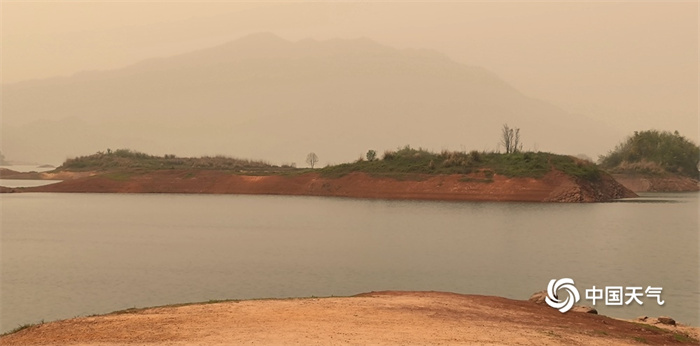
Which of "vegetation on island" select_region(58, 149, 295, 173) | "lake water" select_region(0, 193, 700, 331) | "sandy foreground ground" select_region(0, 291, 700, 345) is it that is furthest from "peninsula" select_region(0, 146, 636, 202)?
"sandy foreground ground" select_region(0, 291, 700, 345)

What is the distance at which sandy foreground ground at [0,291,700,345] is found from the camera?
16.1 m

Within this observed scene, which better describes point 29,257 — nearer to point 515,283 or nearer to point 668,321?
point 515,283

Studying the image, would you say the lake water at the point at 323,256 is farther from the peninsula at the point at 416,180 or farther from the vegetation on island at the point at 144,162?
the vegetation on island at the point at 144,162

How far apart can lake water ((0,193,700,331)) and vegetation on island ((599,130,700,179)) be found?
6596cm

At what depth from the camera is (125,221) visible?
5750cm

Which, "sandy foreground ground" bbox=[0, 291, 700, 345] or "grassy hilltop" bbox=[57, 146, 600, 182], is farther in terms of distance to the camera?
"grassy hilltop" bbox=[57, 146, 600, 182]

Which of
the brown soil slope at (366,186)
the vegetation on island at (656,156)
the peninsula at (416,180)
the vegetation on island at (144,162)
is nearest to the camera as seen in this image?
the brown soil slope at (366,186)

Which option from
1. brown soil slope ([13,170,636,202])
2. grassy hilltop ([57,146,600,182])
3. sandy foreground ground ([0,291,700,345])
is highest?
grassy hilltop ([57,146,600,182])

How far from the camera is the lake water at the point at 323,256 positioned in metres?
25.7

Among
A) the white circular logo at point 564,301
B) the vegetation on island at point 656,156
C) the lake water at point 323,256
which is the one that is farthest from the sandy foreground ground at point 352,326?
the vegetation on island at point 656,156

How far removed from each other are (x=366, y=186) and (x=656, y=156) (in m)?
66.7

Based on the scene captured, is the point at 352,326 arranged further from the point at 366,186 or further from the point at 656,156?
the point at 656,156

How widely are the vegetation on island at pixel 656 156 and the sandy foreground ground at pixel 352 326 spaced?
378 feet

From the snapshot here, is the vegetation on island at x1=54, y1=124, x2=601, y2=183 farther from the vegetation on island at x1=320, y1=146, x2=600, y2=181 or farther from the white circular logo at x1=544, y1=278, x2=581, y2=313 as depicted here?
the white circular logo at x1=544, y1=278, x2=581, y2=313
